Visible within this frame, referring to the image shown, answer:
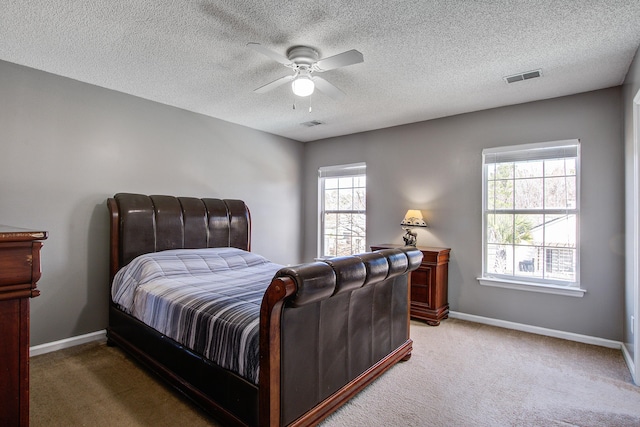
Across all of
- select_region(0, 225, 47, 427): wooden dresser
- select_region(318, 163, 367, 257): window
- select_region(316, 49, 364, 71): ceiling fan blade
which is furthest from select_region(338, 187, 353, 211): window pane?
select_region(0, 225, 47, 427): wooden dresser

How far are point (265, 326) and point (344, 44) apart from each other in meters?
2.06

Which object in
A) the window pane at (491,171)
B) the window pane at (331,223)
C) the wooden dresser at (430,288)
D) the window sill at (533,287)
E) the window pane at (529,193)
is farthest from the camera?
the window pane at (331,223)

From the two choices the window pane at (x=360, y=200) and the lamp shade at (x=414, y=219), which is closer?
the lamp shade at (x=414, y=219)

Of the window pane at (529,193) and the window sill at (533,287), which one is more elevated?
the window pane at (529,193)

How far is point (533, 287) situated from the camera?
3.67m

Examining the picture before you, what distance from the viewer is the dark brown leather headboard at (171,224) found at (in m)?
3.30

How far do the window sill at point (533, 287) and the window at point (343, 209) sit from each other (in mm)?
1836

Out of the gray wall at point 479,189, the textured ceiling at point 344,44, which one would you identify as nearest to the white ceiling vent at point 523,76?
the textured ceiling at point 344,44

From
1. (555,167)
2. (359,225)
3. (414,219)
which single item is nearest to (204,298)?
(414,219)

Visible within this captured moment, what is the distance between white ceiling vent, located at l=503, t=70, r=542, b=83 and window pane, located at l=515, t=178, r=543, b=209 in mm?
1194

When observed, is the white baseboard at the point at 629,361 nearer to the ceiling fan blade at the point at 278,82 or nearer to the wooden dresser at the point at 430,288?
the wooden dresser at the point at 430,288

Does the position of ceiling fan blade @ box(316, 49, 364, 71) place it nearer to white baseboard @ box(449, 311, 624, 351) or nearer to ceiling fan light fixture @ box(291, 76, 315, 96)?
ceiling fan light fixture @ box(291, 76, 315, 96)

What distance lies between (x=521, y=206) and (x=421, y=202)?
117 cm

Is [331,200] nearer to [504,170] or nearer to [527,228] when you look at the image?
[504,170]
